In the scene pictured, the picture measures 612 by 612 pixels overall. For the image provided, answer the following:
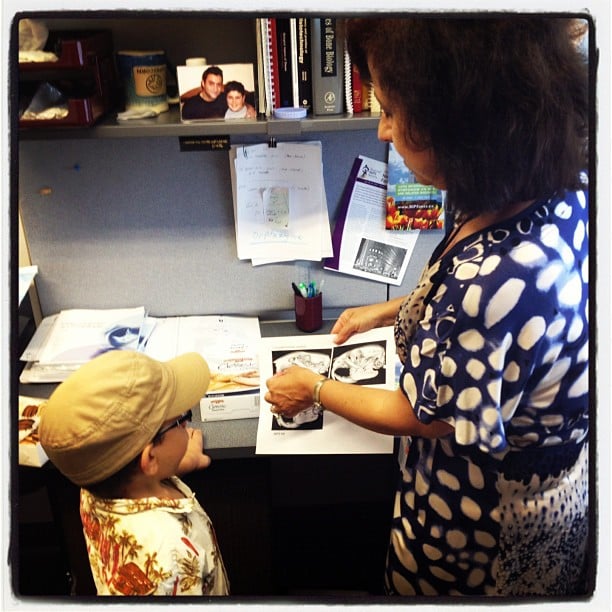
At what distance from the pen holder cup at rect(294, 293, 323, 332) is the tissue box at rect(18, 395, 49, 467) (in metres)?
0.38

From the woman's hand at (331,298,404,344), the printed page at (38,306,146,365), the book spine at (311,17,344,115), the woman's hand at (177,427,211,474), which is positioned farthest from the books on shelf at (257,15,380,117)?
the woman's hand at (177,427,211,474)

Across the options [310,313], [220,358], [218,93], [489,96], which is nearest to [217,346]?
[220,358]

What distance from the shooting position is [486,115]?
0.67m

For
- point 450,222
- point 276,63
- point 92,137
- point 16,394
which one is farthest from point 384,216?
point 16,394

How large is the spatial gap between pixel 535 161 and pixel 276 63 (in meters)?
0.39

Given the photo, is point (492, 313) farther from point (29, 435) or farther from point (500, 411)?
point (29, 435)

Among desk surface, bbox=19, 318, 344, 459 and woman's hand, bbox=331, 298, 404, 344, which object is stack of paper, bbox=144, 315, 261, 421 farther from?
woman's hand, bbox=331, 298, 404, 344

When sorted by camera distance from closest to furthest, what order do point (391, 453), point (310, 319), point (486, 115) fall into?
point (486, 115) < point (391, 453) < point (310, 319)

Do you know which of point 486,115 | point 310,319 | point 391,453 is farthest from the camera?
point 310,319

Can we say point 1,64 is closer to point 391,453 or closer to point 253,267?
point 253,267

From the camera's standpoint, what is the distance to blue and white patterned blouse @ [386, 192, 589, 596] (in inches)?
25.8

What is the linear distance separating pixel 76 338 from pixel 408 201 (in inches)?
19.7

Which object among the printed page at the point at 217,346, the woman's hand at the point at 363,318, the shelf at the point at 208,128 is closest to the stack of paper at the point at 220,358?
the printed page at the point at 217,346

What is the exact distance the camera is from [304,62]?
0.84 meters
